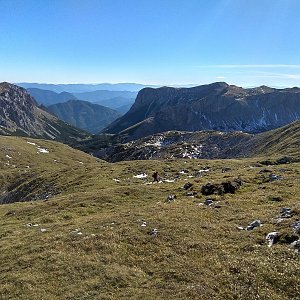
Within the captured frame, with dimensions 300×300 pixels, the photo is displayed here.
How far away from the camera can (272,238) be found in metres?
26.8

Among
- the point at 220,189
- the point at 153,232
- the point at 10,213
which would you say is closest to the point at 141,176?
the point at 10,213

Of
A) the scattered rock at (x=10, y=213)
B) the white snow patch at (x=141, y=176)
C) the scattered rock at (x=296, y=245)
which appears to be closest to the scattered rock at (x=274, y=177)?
the scattered rock at (x=296, y=245)

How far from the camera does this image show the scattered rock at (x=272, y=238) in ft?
86.2

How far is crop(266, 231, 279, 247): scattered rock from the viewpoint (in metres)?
26.3

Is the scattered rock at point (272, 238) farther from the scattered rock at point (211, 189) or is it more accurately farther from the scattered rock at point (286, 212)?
the scattered rock at point (211, 189)

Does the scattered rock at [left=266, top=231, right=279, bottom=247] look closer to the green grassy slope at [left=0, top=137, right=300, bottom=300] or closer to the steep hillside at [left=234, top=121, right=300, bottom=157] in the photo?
the green grassy slope at [left=0, top=137, right=300, bottom=300]

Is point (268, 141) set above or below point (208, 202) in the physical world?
below

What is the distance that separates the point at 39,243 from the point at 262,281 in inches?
765

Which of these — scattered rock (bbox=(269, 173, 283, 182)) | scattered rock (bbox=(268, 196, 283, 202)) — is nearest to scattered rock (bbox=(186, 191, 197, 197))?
scattered rock (bbox=(268, 196, 283, 202))

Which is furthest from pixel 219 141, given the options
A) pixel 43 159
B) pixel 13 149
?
pixel 13 149

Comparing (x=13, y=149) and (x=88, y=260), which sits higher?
(x=88, y=260)

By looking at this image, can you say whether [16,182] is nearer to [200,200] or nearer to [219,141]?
[200,200]

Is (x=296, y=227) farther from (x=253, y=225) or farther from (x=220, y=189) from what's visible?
(x=220, y=189)

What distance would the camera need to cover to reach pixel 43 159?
7372 inches
